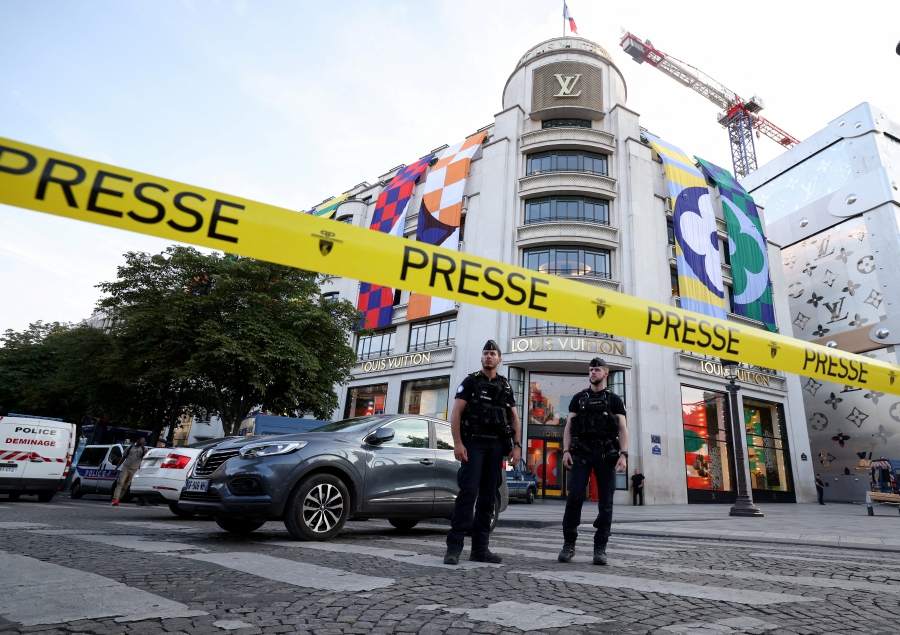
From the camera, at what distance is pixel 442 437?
718 cm

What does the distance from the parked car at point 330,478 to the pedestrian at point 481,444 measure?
0.71ft

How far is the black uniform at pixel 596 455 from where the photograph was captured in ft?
15.5

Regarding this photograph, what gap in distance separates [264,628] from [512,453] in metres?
2.90

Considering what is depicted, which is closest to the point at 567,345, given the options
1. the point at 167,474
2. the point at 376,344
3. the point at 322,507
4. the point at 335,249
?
the point at 376,344

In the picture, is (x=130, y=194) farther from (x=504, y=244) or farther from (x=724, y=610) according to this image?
(x=504, y=244)

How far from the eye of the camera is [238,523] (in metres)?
6.04

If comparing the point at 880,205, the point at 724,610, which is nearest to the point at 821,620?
the point at 724,610

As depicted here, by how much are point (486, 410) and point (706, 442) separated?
2524 centimetres

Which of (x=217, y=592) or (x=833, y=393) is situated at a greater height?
(x=833, y=393)

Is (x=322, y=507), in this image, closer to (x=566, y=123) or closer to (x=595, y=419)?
(x=595, y=419)

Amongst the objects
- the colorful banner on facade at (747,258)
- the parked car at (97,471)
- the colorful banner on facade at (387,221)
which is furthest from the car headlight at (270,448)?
the colorful banner on facade at (747,258)

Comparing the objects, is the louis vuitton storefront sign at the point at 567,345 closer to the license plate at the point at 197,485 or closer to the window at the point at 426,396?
the window at the point at 426,396

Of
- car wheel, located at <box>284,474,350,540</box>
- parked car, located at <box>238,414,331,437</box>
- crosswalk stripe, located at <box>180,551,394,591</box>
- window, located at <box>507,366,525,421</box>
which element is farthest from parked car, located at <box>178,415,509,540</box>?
window, located at <box>507,366,525,421</box>

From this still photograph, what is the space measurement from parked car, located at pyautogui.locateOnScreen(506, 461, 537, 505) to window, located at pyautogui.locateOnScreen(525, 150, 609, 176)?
15718 mm
